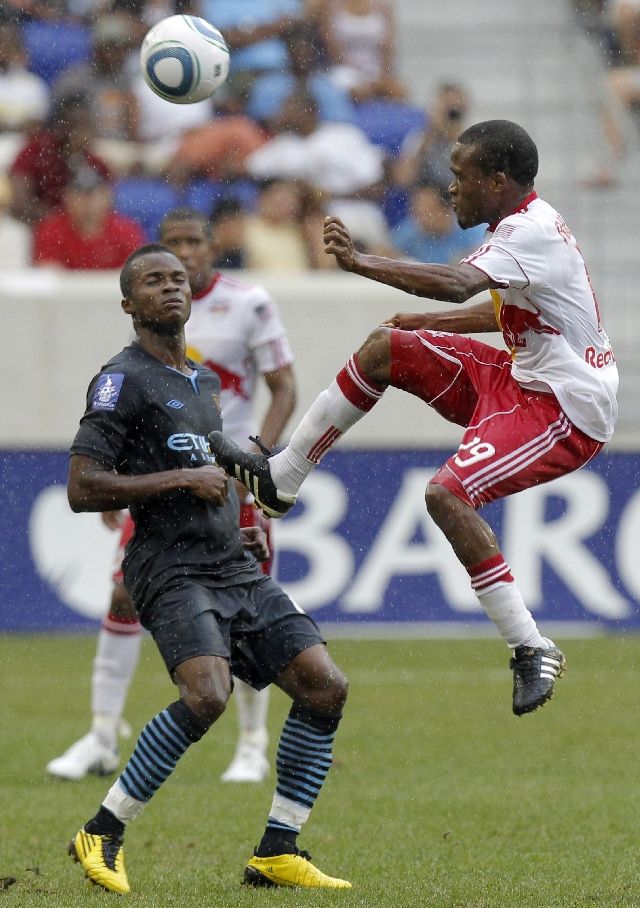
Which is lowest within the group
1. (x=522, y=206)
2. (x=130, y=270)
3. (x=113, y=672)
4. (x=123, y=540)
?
(x=113, y=672)

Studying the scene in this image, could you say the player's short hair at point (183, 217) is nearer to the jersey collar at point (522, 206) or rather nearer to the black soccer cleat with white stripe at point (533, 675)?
the jersey collar at point (522, 206)

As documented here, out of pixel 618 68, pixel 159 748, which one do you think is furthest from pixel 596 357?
pixel 618 68

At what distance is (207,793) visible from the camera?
772 centimetres

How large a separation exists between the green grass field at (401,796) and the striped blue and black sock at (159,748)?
Answer: 1.26ft

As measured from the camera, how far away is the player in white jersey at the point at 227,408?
7996 mm

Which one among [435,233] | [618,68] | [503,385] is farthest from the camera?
[618,68]

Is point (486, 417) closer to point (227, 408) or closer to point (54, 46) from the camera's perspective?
point (227, 408)

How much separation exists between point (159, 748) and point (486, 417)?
5.58 ft

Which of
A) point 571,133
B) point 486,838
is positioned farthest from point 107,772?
point 571,133

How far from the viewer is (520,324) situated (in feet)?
19.5

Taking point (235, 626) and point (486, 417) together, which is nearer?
point (235, 626)

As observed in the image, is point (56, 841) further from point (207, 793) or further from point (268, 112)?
point (268, 112)

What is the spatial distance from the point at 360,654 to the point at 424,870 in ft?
18.6

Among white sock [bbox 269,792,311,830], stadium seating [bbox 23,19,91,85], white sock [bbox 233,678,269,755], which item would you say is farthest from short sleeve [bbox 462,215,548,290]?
stadium seating [bbox 23,19,91,85]
